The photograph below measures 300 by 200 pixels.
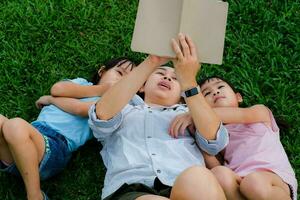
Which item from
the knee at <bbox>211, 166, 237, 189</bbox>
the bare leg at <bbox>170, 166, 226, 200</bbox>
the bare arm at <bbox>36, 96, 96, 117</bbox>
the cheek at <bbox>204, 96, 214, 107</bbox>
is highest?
the cheek at <bbox>204, 96, 214, 107</bbox>

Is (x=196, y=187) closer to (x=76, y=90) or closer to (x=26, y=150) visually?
(x=26, y=150)

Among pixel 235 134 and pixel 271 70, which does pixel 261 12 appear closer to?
pixel 271 70

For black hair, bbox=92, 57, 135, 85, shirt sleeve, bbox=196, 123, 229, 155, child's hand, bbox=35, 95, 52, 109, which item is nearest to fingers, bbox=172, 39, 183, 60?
shirt sleeve, bbox=196, 123, 229, 155

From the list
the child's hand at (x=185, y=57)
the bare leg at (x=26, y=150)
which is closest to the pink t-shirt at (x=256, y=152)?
the child's hand at (x=185, y=57)

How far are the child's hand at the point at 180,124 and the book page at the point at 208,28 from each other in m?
0.39

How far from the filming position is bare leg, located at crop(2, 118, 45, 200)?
258 centimetres

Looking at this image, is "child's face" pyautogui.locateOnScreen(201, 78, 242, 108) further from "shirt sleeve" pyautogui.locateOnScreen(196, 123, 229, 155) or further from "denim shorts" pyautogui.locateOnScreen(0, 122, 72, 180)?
"denim shorts" pyautogui.locateOnScreen(0, 122, 72, 180)

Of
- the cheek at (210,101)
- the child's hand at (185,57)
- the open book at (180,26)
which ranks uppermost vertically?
the open book at (180,26)

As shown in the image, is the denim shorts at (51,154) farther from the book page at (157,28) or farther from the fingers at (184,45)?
the fingers at (184,45)

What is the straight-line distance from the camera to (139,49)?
2311 mm

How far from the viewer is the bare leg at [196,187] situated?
2168 millimetres

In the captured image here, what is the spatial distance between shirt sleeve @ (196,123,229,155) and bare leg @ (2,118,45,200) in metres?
0.76

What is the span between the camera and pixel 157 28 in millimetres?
2312

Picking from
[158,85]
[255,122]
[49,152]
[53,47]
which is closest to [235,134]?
[255,122]
